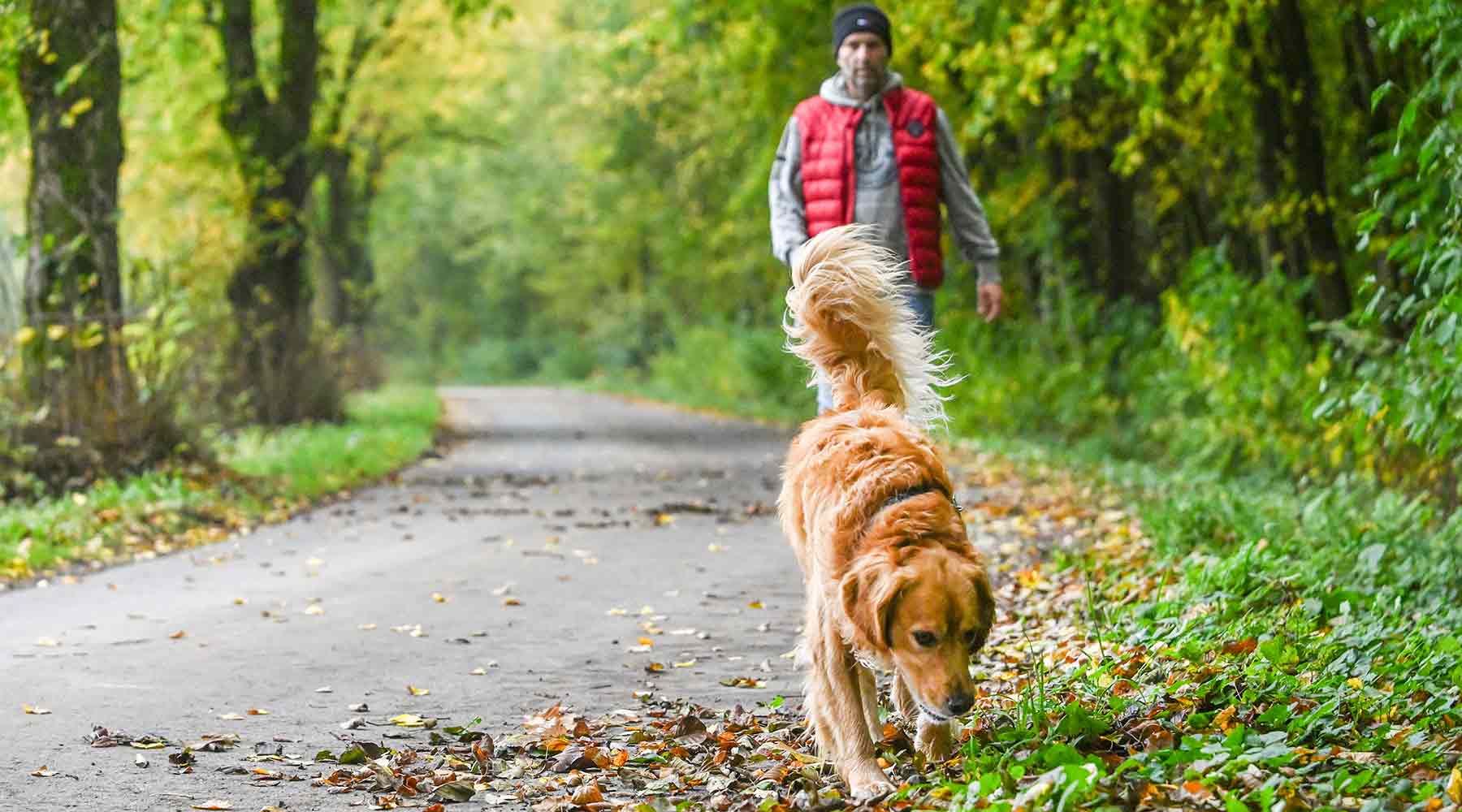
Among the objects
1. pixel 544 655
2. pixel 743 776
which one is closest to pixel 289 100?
pixel 544 655

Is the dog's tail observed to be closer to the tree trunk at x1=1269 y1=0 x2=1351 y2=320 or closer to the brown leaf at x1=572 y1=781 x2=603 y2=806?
the brown leaf at x1=572 y1=781 x2=603 y2=806

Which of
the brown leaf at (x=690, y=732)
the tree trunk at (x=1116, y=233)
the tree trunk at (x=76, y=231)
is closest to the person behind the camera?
the brown leaf at (x=690, y=732)

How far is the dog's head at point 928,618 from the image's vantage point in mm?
4133

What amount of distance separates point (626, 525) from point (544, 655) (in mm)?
4723

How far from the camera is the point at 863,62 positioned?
6.86m

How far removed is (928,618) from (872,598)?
170mm

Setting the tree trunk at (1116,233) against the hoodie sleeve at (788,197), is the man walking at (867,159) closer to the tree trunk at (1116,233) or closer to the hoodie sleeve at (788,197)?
the hoodie sleeve at (788,197)

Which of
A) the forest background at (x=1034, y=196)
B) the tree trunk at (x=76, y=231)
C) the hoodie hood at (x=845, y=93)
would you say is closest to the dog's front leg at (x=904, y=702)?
the forest background at (x=1034, y=196)

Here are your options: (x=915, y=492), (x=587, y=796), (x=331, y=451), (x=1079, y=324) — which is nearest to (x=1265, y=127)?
(x=1079, y=324)

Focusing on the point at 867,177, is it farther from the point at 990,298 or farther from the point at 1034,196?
the point at 1034,196

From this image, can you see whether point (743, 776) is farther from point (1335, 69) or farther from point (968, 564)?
point (1335, 69)

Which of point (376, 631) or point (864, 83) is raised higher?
point (864, 83)

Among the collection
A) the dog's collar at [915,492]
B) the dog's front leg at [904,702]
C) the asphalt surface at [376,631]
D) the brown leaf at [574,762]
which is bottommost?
the asphalt surface at [376,631]

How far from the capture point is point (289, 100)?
20.8m
